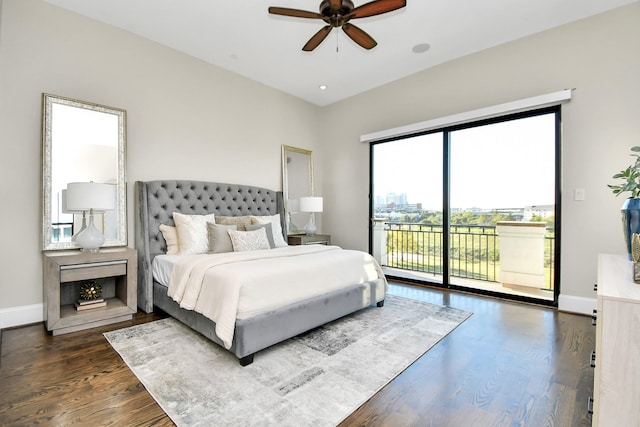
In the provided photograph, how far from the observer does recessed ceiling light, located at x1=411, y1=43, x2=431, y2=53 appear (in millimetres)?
3619

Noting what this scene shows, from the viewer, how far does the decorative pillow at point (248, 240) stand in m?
3.37

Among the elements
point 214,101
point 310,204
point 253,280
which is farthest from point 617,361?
point 214,101

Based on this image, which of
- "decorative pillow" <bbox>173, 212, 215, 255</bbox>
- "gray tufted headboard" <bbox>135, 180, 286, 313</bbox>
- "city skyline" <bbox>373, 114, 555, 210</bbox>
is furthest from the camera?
"city skyline" <bbox>373, 114, 555, 210</bbox>

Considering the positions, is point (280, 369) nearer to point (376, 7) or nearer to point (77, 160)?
point (376, 7)

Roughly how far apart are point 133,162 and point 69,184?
829mm

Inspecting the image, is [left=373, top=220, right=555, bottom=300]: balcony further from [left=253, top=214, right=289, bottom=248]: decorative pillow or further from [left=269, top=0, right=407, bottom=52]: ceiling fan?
[left=269, top=0, right=407, bottom=52]: ceiling fan

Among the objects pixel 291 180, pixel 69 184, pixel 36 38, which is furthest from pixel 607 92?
pixel 36 38

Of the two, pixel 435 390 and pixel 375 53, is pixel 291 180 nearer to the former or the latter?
pixel 375 53

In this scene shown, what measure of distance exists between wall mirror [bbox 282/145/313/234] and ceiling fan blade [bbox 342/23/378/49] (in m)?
2.55

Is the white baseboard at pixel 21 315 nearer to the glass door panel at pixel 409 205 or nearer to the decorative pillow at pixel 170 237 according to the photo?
the decorative pillow at pixel 170 237

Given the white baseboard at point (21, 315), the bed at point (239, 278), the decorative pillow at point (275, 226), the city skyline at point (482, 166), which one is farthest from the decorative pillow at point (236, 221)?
the city skyline at point (482, 166)

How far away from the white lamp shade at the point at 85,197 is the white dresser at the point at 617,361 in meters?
3.52

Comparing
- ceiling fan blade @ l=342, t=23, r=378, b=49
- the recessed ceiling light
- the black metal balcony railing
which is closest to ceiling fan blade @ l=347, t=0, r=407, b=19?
ceiling fan blade @ l=342, t=23, r=378, b=49

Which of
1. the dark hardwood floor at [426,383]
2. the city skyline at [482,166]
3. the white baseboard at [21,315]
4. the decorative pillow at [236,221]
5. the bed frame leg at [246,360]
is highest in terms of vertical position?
the city skyline at [482,166]
